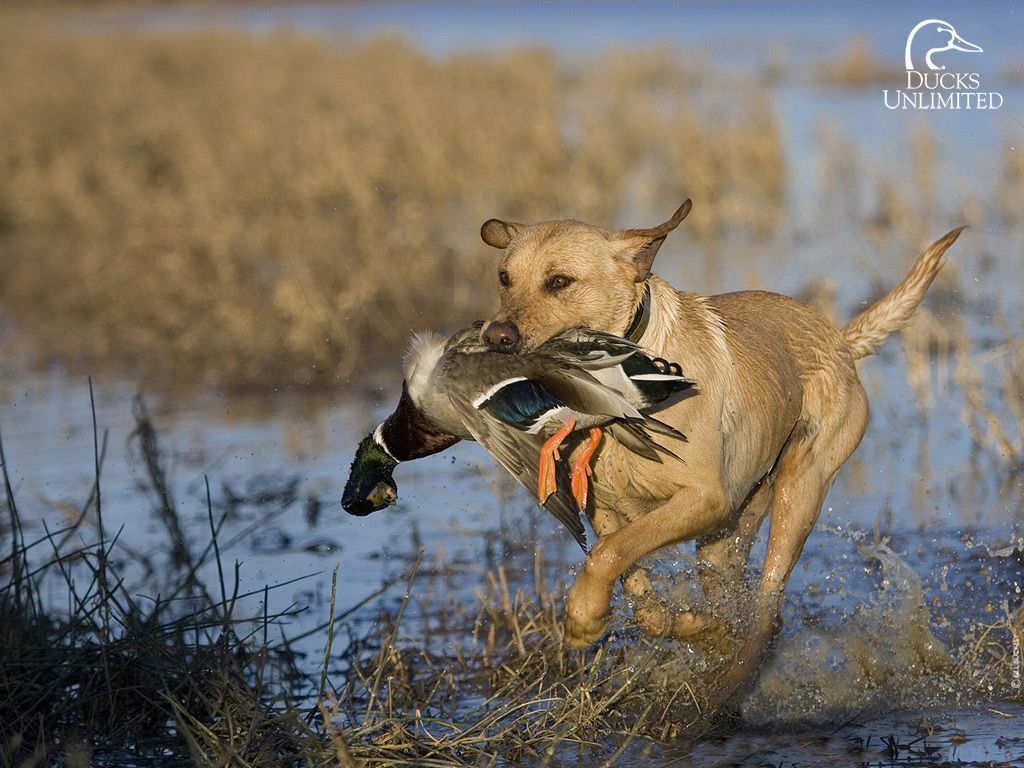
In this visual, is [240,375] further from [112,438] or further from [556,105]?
[556,105]

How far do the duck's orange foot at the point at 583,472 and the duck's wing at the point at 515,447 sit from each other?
0.10 metres

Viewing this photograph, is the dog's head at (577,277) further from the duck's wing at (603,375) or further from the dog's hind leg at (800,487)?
the dog's hind leg at (800,487)

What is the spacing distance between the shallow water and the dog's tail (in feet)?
2.50

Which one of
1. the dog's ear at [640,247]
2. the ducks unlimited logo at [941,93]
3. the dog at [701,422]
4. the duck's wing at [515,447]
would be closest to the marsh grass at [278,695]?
the dog at [701,422]

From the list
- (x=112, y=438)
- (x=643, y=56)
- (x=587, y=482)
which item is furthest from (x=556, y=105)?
(x=587, y=482)

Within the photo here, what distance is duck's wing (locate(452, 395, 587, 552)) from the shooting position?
4.22m

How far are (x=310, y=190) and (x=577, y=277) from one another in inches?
330

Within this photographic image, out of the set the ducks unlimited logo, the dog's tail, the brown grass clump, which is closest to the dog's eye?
the dog's tail

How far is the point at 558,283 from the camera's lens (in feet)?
15.1

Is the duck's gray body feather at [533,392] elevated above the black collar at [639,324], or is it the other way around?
the black collar at [639,324]

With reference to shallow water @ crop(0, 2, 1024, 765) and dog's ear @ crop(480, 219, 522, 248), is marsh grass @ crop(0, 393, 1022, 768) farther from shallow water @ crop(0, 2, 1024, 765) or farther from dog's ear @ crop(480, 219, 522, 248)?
dog's ear @ crop(480, 219, 522, 248)

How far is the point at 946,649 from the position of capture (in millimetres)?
5078

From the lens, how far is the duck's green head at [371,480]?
15.3 ft

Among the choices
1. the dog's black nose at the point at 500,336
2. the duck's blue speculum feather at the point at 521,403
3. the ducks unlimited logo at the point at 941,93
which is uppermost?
the ducks unlimited logo at the point at 941,93
